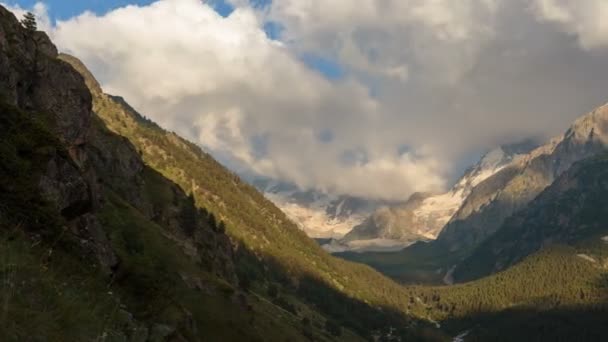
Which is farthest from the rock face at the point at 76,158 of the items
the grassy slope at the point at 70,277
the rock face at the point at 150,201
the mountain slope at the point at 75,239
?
the grassy slope at the point at 70,277

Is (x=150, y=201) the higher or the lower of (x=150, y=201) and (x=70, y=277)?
the higher

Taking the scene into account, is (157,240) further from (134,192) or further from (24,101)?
(134,192)

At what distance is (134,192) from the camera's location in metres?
129

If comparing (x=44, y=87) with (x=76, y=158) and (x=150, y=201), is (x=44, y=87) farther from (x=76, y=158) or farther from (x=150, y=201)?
(x=150, y=201)

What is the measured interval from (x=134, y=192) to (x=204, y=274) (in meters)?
38.3

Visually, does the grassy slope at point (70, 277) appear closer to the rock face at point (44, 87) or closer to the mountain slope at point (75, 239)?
the mountain slope at point (75, 239)

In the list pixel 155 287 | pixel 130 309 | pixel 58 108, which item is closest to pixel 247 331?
pixel 58 108

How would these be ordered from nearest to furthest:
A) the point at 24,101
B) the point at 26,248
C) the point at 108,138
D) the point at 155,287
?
the point at 26,248, the point at 155,287, the point at 24,101, the point at 108,138

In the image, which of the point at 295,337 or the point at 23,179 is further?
the point at 295,337

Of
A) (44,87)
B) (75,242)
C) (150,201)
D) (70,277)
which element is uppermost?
(150,201)

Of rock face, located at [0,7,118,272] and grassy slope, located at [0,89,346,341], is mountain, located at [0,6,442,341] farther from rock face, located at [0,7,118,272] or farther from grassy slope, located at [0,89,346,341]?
rock face, located at [0,7,118,272]

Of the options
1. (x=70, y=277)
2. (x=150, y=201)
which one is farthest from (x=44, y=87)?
(x=150, y=201)

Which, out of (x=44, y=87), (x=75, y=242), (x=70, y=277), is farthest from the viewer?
(x=44, y=87)

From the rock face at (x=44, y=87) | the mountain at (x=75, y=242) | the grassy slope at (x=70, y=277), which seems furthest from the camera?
the rock face at (x=44, y=87)
